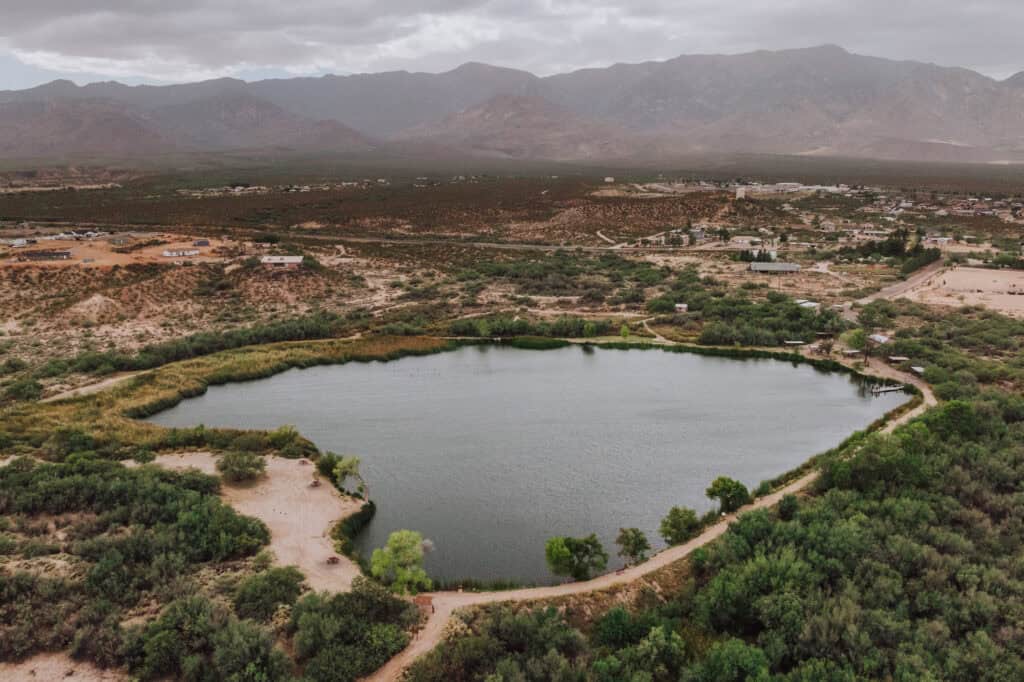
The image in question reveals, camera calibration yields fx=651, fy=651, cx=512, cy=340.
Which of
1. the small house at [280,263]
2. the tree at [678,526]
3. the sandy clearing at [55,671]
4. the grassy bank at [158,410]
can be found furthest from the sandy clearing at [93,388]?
the tree at [678,526]

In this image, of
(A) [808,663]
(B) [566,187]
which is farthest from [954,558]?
(B) [566,187]

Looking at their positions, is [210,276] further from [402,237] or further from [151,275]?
[402,237]

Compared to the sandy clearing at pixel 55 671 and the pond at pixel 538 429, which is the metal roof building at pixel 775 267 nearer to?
the pond at pixel 538 429

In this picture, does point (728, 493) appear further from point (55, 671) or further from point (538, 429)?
point (55, 671)

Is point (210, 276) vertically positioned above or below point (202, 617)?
above

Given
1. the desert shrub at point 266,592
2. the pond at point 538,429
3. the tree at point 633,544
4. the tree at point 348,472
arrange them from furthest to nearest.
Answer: the tree at point 348,472 → the pond at point 538,429 → the tree at point 633,544 → the desert shrub at point 266,592

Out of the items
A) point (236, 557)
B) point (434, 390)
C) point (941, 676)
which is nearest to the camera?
point (941, 676)
